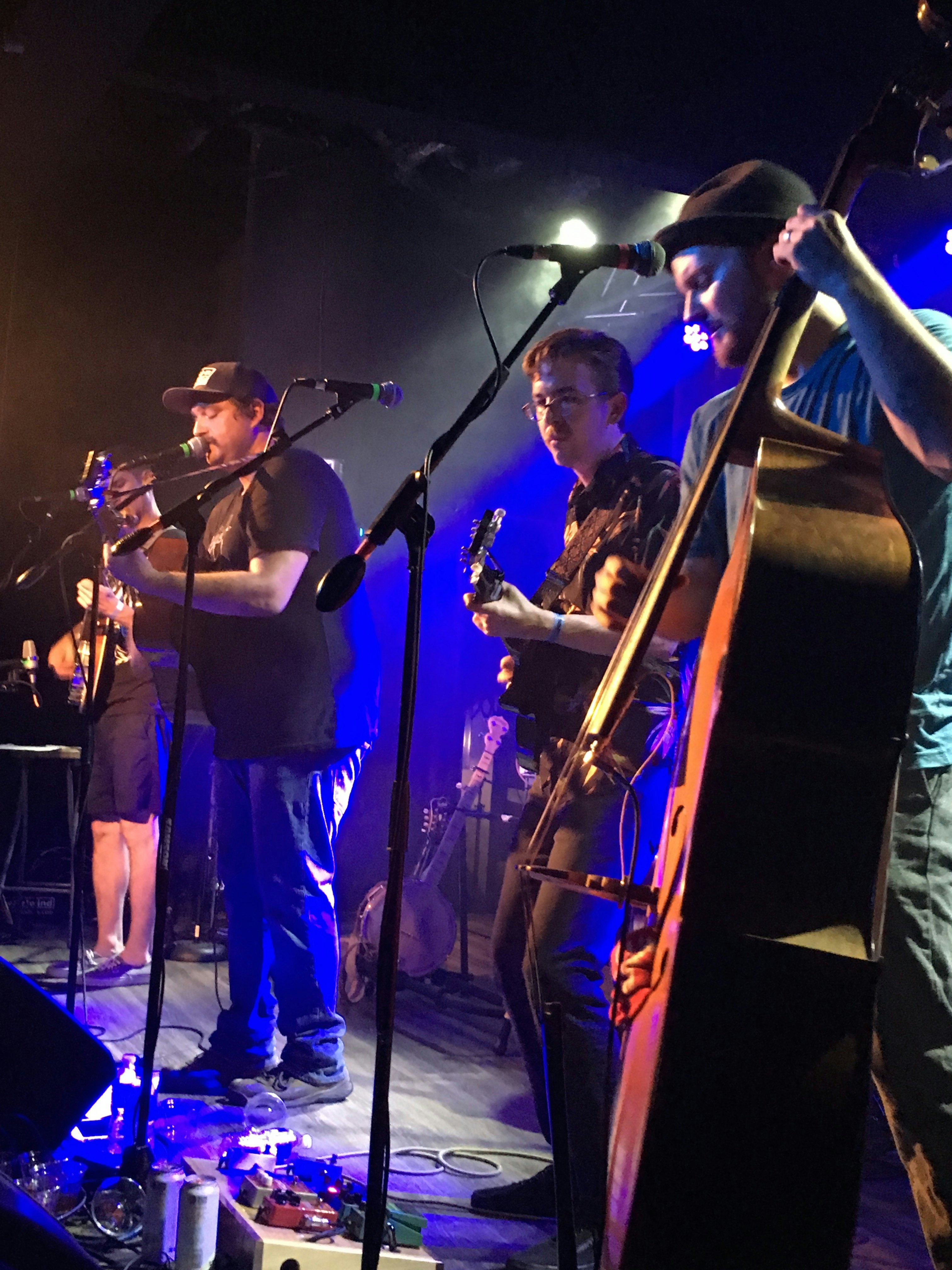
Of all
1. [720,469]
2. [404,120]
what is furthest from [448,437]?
[404,120]

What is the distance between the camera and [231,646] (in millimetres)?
4004

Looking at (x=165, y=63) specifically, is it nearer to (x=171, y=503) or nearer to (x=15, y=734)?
(x=171, y=503)

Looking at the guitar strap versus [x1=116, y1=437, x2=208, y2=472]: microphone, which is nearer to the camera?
the guitar strap

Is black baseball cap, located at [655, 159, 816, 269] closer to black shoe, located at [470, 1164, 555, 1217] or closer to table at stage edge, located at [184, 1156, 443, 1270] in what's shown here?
table at stage edge, located at [184, 1156, 443, 1270]

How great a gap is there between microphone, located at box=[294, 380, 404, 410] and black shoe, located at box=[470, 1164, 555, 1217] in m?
2.14

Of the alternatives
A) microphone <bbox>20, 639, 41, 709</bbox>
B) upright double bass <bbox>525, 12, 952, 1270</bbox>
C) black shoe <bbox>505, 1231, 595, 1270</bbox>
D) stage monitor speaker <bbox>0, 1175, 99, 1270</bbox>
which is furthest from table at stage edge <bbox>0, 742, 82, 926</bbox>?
upright double bass <bbox>525, 12, 952, 1270</bbox>

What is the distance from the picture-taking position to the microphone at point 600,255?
7.32 ft

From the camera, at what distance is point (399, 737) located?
2.18 meters

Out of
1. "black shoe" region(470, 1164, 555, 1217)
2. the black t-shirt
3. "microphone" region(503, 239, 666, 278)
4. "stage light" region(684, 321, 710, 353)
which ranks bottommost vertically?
"black shoe" region(470, 1164, 555, 1217)

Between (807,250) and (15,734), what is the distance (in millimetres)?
7556

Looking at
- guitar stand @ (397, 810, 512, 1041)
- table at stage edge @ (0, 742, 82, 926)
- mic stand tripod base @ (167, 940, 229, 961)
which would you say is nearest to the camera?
guitar stand @ (397, 810, 512, 1041)

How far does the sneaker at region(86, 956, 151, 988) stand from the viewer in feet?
18.7

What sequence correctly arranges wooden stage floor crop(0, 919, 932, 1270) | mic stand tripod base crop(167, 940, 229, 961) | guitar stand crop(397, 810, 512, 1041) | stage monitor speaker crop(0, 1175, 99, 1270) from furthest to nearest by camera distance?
mic stand tripod base crop(167, 940, 229, 961) → guitar stand crop(397, 810, 512, 1041) → wooden stage floor crop(0, 919, 932, 1270) → stage monitor speaker crop(0, 1175, 99, 1270)

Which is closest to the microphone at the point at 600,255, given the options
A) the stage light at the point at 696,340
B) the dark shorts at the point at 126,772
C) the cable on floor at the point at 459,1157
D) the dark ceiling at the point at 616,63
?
the dark ceiling at the point at 616,63
